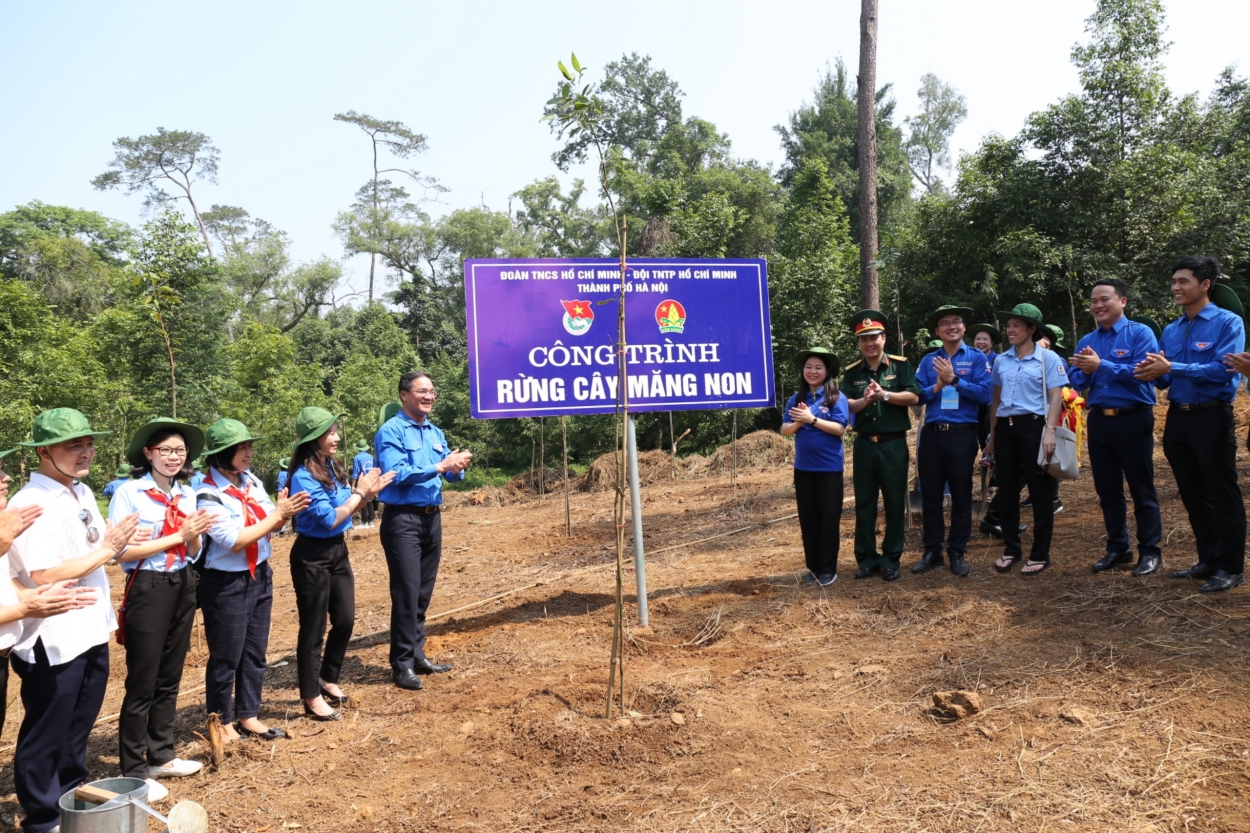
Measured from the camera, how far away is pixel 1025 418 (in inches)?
219

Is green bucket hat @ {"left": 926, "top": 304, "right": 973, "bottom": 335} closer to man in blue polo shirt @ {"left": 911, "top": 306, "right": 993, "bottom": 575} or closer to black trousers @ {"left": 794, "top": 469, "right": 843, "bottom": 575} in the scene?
man in blue polo shirt @ {"left": 911, "top": 306, "right": 993, "bottom": 575}

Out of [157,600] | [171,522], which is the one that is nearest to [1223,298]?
[171,522]

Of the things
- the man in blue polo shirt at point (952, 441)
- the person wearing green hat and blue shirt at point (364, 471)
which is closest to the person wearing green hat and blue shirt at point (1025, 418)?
the man in blue polo shirt at point (952, 441)

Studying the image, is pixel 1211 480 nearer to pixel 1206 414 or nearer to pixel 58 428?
pixel 1206 414

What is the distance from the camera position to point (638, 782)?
3492 millimetres

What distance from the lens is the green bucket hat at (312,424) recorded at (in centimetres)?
445

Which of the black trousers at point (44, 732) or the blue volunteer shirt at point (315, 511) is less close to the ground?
the blue volunteer shirt at point (315, 511)

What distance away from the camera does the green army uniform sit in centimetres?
582

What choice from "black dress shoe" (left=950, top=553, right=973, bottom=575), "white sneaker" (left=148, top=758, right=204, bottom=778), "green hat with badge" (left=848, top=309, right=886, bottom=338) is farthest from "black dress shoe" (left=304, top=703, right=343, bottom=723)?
"green hat with badge" (left=848, top=309, right=886, bottom=338)

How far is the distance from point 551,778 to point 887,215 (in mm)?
33081

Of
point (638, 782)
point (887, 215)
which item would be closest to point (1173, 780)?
point (638, 782)

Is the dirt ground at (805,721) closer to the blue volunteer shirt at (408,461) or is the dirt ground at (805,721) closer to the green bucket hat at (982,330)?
the blue volunteer shirt at (408,461)

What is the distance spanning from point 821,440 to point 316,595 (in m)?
3.38

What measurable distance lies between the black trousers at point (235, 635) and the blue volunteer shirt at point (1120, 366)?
479 centimetres
